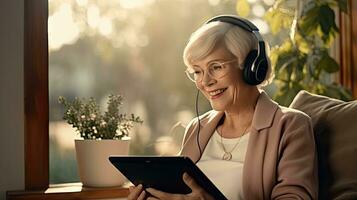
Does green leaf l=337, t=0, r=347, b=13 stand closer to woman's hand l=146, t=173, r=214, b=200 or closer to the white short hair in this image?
the white short hair

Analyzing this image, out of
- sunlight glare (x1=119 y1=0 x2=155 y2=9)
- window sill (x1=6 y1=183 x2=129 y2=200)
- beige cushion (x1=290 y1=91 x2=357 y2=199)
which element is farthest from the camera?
sunlight glare (x1=119 y1=0 x2=155 y2=9)

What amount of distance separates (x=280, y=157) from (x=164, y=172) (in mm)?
359

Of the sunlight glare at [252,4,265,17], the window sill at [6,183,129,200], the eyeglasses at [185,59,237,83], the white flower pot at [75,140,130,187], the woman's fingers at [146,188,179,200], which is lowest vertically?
the window sill at [6,183,129,200]

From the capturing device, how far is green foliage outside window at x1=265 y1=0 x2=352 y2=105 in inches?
95.9

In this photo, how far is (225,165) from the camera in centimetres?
176

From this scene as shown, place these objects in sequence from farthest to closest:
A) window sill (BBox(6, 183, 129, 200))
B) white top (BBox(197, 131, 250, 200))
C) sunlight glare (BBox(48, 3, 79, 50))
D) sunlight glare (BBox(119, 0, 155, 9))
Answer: sunlight glare (BBox(119, 0, 155, 9)), sunlight glare (BBox(48, 3, 79, 50)), window sill (BBox(6, 183, 129, 200)), white top (BBox(197, 131, 250, 200))

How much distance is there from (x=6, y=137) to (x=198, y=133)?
71 centimetres

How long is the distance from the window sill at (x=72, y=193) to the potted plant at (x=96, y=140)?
0.03 m

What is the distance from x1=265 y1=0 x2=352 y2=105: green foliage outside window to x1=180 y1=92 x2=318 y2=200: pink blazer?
74 centimetres

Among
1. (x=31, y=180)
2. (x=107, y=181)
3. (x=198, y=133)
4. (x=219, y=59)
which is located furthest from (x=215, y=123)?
(x=31, y=180)

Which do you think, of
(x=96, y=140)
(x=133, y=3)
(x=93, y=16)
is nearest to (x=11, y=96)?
(x=96, y=140)

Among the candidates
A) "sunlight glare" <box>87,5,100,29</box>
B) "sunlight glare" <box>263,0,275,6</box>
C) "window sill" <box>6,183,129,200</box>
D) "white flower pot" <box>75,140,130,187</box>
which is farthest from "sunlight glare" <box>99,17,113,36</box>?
"sunlight glare" <box>263,0,275,6</box>

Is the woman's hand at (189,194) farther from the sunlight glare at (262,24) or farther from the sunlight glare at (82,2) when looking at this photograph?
the sunlight glare at (262,24)

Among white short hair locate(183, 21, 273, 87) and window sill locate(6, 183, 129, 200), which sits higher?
white short hair locate(183, 21, 273, 87)
